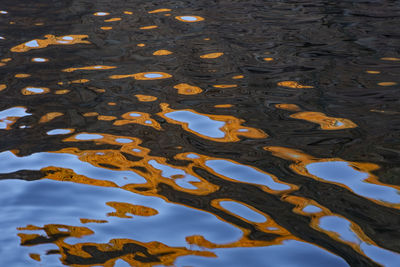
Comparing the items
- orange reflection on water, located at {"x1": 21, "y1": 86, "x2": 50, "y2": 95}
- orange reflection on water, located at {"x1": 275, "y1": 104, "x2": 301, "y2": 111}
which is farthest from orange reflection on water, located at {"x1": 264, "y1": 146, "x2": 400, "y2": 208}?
orange reflection on water, located at {"x1": 21, "y1": 86, "x2": 50, "y2": 95}

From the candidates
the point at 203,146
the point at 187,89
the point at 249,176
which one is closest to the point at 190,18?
the point at 187,89

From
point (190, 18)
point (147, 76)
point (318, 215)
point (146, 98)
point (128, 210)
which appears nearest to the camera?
point (318, 215)

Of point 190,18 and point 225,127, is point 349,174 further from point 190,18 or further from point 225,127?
point 190,18

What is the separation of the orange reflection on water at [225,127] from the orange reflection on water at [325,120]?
1.09 ft

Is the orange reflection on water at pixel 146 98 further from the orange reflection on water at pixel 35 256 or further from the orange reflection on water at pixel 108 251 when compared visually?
the orange reflection on water at pixel 35 256

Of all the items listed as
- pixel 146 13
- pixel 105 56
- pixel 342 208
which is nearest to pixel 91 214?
pixel 342 208

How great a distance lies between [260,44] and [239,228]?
2976 millimetres

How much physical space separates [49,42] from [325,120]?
3092mm

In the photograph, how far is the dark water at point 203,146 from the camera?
1.88m

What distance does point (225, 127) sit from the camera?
2932 millimetres

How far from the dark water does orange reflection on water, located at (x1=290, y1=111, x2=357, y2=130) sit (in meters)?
0.02

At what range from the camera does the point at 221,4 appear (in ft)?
20.6

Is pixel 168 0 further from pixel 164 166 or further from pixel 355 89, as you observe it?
pixel 164 166

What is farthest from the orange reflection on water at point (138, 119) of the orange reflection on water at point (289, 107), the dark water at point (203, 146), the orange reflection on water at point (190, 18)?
the orange reflection on water at point (190, 18)
